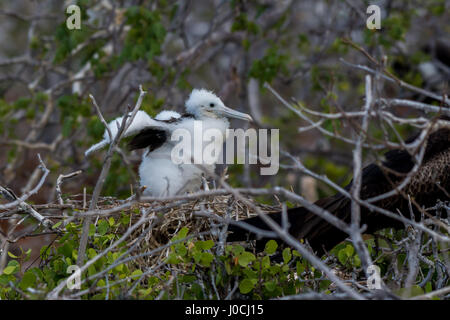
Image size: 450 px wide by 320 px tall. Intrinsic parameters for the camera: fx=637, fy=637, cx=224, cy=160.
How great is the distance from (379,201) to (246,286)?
1009 millimetres

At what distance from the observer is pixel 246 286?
244 cm

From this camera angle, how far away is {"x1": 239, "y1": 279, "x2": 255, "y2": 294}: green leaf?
7.98 ft

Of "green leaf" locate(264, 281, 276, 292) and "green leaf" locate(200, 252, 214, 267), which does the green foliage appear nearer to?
"green leaf" locate(200, 252, 214, 267)

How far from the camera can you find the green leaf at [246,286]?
2.43 m

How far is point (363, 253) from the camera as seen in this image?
2016 millimetres

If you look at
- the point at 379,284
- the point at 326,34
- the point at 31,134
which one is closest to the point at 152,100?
the point at 31,134

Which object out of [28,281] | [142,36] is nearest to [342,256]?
[28,281]

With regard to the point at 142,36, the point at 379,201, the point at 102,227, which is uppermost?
the point at 142,36

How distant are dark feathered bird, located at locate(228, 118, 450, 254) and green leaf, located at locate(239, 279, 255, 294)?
0.27m

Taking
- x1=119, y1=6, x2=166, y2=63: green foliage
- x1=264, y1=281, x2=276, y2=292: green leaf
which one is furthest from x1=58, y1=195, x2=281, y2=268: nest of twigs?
x1=119, y1=6, x2=166, y2=63: green foliage

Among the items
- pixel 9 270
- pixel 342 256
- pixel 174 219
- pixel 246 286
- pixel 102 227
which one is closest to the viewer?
pixel 246 286

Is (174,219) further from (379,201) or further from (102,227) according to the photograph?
(379,201)

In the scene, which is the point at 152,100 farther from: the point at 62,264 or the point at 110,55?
the point at 62,264

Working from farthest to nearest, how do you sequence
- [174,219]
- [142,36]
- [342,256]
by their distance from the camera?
1. [142,36]
2. [174,219]
3. [342,256]
